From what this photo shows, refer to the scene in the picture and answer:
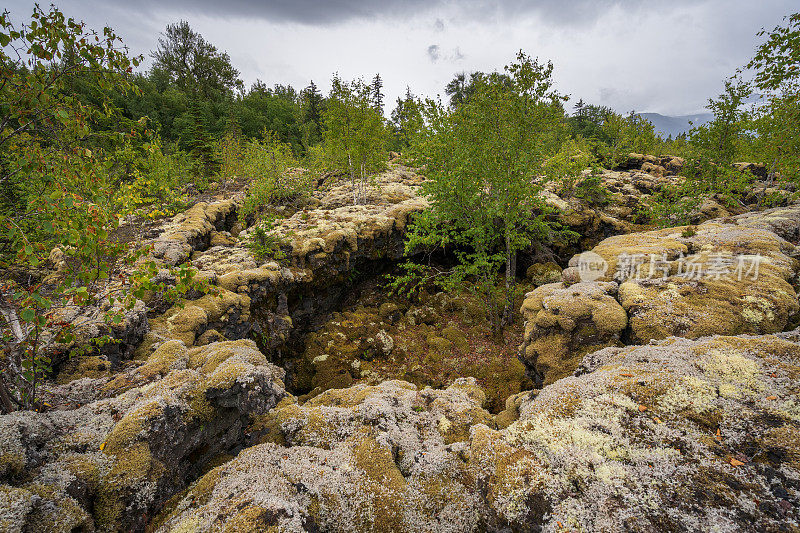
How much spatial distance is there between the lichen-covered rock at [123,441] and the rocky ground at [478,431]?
3 cm

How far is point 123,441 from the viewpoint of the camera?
4.80 meters

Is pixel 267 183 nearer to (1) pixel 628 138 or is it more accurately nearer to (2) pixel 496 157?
(2) pixel 496 157

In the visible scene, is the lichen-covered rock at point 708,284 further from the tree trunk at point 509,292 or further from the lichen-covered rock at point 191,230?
the lichen-covered rock at point 191,230

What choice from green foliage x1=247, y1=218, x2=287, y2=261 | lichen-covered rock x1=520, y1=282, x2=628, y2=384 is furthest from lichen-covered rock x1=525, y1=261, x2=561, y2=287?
green foliage x1=247, y1=218, x2=287, y2=261

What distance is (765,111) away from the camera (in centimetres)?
1938

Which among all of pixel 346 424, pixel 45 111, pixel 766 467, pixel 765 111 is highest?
pixel 765 111

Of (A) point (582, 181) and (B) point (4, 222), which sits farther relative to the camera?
(A) point (582, 181)

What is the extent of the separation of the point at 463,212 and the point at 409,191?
15.6 metres

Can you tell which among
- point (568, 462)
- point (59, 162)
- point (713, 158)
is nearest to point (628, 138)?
point (713, 158)

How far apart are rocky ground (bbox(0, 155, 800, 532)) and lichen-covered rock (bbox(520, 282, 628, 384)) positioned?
55mm

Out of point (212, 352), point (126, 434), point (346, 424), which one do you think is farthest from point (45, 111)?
point (346, 424)

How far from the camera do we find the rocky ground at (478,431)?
4016mm

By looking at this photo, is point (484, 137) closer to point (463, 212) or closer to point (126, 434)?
point (463, 212)

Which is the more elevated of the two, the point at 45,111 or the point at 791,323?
the point at 45,111
